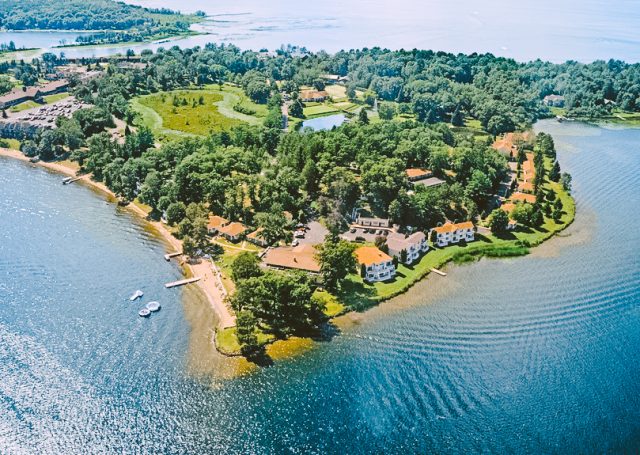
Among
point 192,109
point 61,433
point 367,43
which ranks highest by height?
point 367,43

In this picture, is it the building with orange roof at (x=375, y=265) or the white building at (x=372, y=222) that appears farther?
the white building at (x=372, y=222)

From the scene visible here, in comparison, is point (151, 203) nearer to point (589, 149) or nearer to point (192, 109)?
point (192, 109)

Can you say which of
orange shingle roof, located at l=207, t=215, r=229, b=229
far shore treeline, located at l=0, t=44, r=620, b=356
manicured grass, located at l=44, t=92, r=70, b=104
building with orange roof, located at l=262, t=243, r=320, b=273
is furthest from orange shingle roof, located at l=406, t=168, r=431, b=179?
manicured grass, located at l=44, t=92, r=70, b=104

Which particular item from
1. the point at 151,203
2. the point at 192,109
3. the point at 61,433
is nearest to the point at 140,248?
the point at 151,203

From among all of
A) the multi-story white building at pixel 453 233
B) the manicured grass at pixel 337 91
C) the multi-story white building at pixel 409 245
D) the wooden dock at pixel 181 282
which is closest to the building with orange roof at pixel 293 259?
the wooden dock at pixel 181 282

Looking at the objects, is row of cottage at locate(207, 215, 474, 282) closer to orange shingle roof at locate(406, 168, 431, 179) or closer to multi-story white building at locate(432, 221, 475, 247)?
multi-story white building at locate(432, 221, 475, 247)

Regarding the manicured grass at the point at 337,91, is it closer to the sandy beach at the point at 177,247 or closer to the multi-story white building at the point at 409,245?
the sandy beach at the point at 177,247
